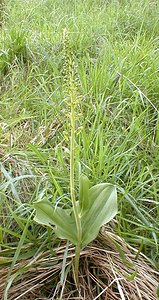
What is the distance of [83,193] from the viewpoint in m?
0.99

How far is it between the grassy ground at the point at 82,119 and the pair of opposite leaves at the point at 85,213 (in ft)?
0.31

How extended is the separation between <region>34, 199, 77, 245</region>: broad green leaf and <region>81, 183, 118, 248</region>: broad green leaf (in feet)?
0.10

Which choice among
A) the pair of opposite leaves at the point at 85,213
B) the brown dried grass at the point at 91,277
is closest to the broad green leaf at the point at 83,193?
the pair of opposite leaves at the point at 85,213

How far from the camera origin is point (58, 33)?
227 cm

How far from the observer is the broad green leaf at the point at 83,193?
0.98m

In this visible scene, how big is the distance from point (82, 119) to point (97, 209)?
0.59 meters

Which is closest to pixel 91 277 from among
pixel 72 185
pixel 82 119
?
Answer: pixel 72 185

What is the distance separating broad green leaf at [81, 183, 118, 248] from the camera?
1.00 m

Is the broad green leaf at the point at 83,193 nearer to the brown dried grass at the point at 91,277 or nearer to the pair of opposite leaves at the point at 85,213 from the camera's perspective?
the pair of opposite leaves at the point at 85,213

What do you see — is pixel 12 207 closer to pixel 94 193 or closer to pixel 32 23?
pixel 94 193

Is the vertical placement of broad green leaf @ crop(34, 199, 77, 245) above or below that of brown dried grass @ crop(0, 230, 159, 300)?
above

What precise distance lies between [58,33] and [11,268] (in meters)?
1.55

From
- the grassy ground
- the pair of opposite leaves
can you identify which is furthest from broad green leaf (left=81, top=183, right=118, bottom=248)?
the grassy ground

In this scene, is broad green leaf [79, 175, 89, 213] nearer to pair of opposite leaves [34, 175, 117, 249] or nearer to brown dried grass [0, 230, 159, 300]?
pair of opposite leaves [34, 175, 117, 249]
